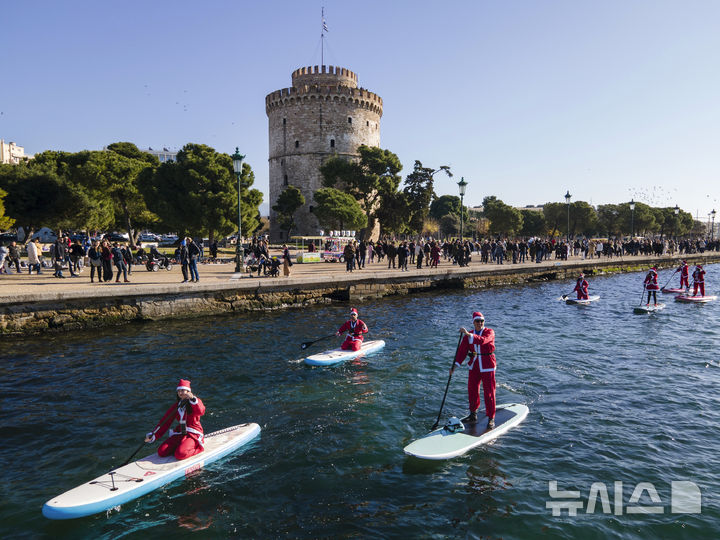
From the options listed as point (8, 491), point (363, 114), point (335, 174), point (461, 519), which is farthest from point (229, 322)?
point (363, 114)

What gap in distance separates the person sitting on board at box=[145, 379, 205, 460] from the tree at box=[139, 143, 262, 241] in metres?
29.7

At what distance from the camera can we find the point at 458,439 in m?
7.63

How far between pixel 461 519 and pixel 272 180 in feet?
218

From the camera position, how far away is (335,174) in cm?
5931

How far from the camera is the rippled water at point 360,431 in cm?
605

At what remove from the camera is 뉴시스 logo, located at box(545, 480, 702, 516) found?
6301 mm

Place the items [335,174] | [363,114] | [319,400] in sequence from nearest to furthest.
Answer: [319,400] < [335,174] < [363,114]

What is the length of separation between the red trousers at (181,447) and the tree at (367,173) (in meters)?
51.8

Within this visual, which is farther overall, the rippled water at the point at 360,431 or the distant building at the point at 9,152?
the distant building at the point at 9,152

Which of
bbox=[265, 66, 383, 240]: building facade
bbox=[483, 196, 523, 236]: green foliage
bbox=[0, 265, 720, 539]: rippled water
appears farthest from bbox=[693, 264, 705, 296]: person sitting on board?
bbox=[483, 196, 523, 236]: green foliage

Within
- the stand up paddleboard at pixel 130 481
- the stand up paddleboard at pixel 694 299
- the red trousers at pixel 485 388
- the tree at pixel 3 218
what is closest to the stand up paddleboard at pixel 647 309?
the stand up paddleboard at pixel 694 299

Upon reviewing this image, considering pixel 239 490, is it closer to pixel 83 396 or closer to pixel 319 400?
pixel 319 400

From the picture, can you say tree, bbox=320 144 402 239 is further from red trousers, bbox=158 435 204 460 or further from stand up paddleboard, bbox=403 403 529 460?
red trousers, bbox=158 435 204 460

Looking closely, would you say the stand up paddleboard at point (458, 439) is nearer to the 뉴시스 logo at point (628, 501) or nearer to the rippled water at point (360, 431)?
the rippled water at point (360, 431)
